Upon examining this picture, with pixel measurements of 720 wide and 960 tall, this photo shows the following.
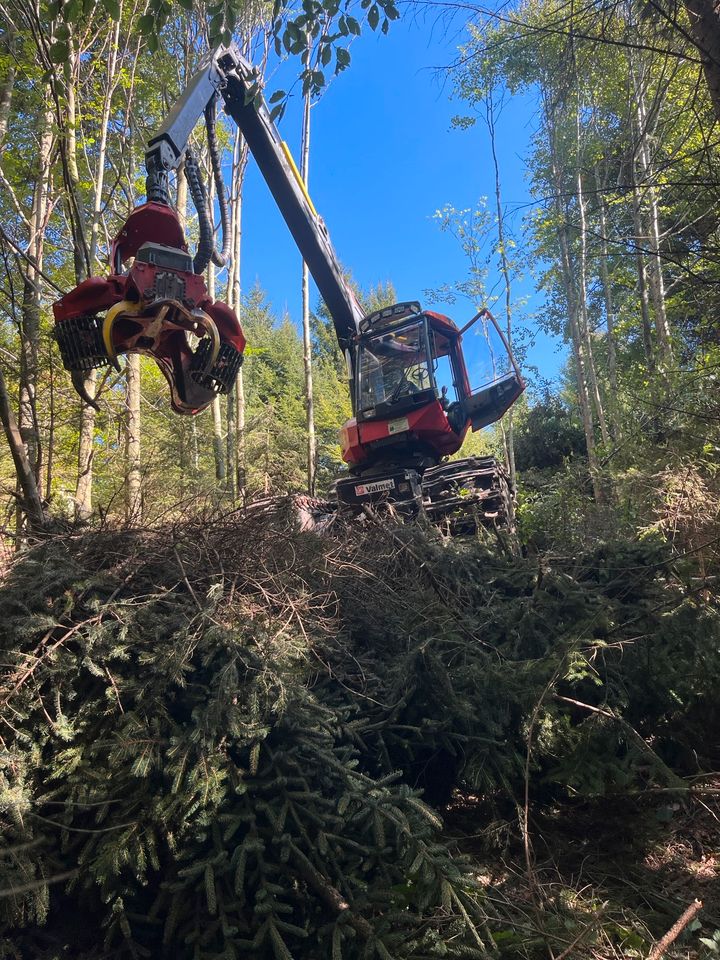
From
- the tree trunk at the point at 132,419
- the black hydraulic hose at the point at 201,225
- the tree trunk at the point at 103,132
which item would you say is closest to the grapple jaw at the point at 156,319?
the black hydraulic hose at the point at 201,225

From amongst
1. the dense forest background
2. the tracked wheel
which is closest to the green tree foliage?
the tracked wheel

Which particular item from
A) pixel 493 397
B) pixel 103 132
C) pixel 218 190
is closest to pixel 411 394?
pixel 493 397

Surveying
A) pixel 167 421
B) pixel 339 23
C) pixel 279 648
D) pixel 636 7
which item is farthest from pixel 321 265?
pixel 167 421

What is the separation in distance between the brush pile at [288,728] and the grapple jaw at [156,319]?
1056 mm

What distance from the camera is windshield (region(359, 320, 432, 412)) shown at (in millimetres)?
6934

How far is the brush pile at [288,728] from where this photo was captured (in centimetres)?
190

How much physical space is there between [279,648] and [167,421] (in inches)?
410

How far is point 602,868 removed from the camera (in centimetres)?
247

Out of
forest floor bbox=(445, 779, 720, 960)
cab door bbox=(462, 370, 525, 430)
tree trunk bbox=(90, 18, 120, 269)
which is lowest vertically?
forest floor bbox=(445, 779, 720, 960)

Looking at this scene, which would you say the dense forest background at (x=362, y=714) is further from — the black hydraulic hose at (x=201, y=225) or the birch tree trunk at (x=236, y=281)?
the birch tree trunk at (x=236, y=281)

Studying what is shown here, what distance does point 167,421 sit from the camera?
12.1 m

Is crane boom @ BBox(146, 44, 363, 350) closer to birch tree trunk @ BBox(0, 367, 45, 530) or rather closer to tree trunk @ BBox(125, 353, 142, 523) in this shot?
birch tree trunk @ BBox(0, 367, 45, 530)

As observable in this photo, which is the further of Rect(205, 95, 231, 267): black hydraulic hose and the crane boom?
Rect(205, 95, 231, 267): black hydraulic hose

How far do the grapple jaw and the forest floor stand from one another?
294 centimetres
